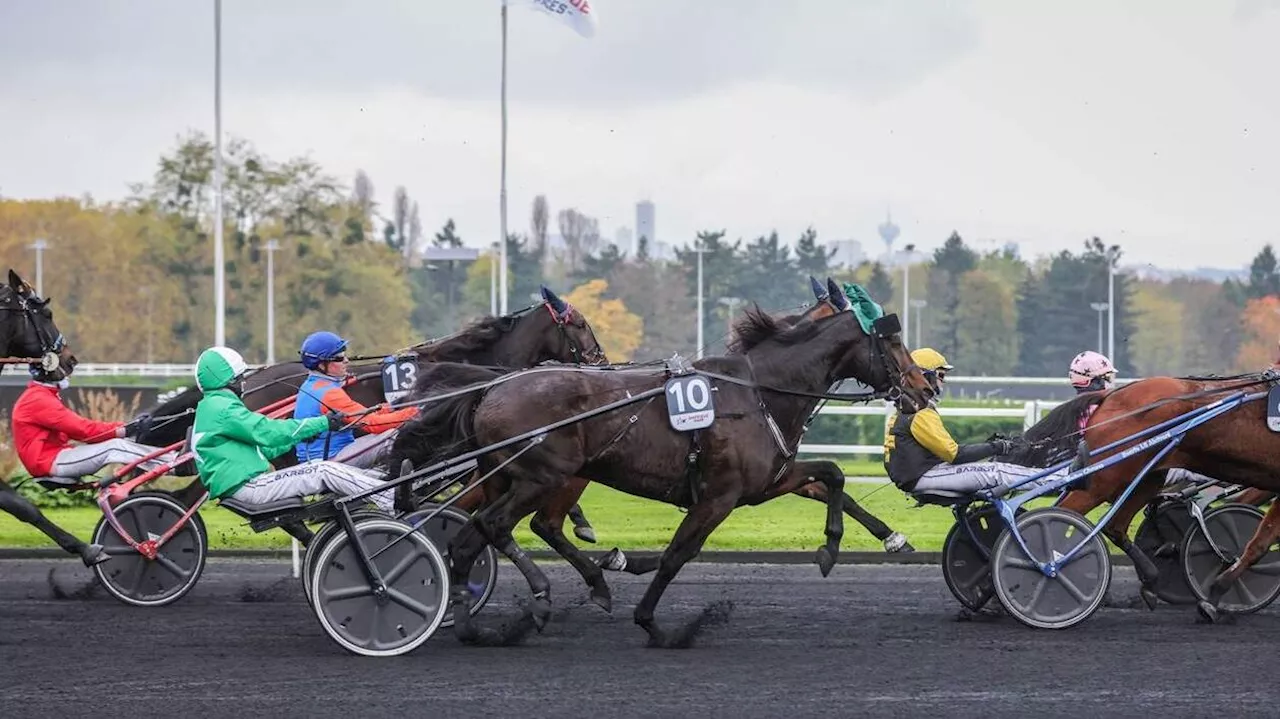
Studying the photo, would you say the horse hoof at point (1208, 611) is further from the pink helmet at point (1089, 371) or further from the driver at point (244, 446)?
the driver at point (244, 446)

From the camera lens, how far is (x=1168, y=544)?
376 inches

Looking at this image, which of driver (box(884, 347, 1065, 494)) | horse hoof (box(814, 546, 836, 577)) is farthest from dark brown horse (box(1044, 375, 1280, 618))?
horse hoof (box(814, 546, 836, 577))

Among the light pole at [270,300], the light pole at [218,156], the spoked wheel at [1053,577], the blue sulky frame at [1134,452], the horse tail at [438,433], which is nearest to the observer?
the horse tail at [438,433]

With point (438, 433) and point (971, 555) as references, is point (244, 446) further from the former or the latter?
point (971, 555)

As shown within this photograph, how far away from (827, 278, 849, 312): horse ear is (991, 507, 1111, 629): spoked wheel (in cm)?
151

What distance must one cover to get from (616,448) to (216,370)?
2.00m

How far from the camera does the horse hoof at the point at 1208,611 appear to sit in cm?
904

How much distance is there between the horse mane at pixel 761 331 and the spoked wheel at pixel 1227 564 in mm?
2548

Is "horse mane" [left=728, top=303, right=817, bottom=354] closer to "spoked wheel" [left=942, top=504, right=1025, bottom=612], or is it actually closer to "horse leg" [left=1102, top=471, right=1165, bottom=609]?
"spoked wheel" [left=942, top=504, right=1025, bottom=612]

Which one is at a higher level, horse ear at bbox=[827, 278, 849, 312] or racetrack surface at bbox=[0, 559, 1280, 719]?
horse ear at bbox=[827, 278, 849, 312]

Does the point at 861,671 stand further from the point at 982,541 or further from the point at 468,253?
the point at 468,253

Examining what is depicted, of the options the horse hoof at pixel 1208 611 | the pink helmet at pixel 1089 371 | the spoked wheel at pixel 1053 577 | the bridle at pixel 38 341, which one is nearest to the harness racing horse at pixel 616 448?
the spoked wheel at pixel 1053 577

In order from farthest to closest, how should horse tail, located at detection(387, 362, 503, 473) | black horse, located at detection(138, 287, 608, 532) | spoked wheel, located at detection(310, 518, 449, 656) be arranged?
1. black horse, located at detection(138, 287, 608, 532)
2. horse tail, located at detection(387, 362, 503, 473)
3. spoked wheel, located at detection(310, 518, 449, 656)

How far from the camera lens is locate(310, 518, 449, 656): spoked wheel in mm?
7762
